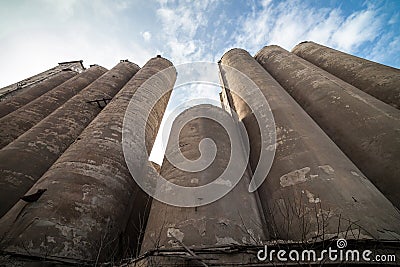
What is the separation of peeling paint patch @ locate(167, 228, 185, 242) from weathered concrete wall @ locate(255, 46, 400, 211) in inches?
144

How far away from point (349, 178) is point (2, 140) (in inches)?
344

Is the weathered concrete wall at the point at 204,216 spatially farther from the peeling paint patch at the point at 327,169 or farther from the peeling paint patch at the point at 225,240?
the peeling paint patch at the point at 327,169

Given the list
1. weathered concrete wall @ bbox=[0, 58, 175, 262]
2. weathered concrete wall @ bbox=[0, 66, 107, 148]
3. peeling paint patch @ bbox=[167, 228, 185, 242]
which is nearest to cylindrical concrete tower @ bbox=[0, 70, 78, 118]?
weathered concrete wall @ bbox=[0, 66, 107, 148]

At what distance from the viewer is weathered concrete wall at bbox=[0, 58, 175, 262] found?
12.7 feet

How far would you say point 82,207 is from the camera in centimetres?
450

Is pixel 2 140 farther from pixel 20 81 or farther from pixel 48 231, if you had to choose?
pixel 20 81

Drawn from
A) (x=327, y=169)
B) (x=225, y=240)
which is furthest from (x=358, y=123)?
(x=225, y=240)

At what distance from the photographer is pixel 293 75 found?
28.7 feet

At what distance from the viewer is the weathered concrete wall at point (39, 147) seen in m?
5.34

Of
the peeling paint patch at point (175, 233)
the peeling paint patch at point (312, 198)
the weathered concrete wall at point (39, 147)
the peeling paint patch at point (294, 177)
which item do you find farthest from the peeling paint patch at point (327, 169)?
the weathered concrete wall at point (39, 147)

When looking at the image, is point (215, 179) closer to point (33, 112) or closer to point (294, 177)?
point (294, 177)

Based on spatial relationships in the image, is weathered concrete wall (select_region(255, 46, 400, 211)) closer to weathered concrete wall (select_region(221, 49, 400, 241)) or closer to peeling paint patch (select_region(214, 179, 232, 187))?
weathered concrete wall (select_region(221, 49, 400, 241))

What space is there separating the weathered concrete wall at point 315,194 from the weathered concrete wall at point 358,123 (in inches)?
19.7

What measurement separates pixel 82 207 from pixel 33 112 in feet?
19.5
